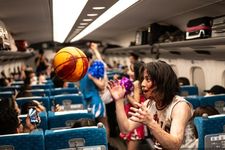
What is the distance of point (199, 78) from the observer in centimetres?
743

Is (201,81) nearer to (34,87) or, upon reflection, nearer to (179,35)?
(179,35)

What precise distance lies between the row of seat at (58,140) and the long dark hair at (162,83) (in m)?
0.65

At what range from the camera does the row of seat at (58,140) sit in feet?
9.20

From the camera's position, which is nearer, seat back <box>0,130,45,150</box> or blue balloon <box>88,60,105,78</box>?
seat back <box>0,130,45,150</box>

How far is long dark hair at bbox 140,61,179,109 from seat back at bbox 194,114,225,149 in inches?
19.1

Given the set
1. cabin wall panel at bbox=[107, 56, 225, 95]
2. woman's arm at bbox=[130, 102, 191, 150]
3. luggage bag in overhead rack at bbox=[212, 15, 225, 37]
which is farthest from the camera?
cabin wall panel at bbox=[107, 56, 225, 95]

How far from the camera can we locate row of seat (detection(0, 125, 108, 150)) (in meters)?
2.80

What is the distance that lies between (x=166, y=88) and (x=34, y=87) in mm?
5868

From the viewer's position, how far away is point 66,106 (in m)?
5.29

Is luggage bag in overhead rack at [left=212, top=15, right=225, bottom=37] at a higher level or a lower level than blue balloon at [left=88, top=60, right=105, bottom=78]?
higher

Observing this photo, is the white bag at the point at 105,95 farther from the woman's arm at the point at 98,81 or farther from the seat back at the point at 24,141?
the seat back at the point at 24,141

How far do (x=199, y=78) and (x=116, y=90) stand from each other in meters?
4.97

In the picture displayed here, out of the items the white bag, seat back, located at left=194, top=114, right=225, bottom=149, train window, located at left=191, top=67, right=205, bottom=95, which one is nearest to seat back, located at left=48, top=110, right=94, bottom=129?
seat back, located at left=194, top=114, right=225, bottom=149

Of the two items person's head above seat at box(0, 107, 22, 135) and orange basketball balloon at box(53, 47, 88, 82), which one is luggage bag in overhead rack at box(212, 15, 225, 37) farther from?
person's head above seat at box(0, 107, 22, 135)
